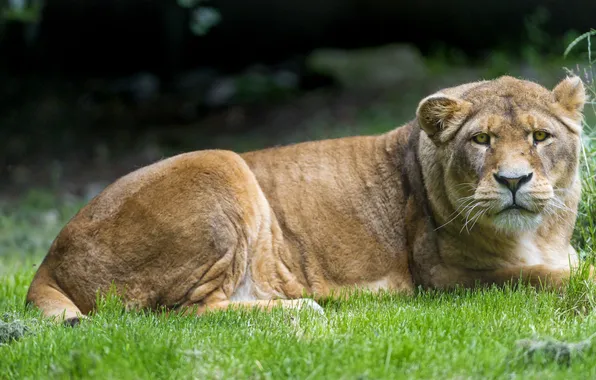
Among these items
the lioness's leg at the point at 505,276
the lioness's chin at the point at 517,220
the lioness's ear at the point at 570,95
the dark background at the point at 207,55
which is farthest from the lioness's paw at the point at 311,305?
the dark background at the point at 207,55

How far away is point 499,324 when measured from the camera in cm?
510

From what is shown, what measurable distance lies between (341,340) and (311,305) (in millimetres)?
1154

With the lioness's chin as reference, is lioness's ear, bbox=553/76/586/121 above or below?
above

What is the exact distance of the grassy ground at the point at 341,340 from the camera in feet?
14.2

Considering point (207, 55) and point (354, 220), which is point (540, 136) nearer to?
point (354, 220)

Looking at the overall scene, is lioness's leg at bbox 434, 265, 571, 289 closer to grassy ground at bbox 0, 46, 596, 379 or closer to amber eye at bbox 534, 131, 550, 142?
grassy ground at bbox 0, 46, 596, 379

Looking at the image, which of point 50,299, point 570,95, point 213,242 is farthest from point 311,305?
point 570,95

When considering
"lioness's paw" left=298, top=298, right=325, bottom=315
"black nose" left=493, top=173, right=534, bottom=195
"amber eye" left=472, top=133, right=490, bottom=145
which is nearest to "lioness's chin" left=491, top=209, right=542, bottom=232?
"black nose" left=493, top=173, right=534, bottom=195

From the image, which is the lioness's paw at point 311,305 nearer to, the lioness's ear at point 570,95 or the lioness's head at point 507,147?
the lioness's head at point 507,147

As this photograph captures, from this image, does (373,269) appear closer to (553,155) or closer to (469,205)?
(469,205)

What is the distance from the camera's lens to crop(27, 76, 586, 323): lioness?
19.5 feet

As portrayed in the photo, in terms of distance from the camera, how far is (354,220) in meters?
6.72

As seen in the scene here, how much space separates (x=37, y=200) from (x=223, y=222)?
20.9 feet

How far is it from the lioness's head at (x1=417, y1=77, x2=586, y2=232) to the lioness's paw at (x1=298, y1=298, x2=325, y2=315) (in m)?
1.09
